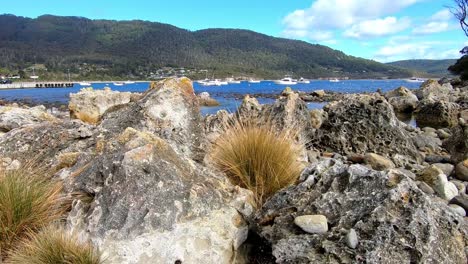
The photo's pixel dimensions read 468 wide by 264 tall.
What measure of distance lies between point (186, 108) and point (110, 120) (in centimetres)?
116

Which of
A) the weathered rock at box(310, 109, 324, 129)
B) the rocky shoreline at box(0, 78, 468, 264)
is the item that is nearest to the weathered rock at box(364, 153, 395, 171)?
the rocky shoreline at box(0, 78, 468, 264)

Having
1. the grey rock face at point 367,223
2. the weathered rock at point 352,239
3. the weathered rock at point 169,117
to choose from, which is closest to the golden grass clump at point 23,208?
the weathered rock at point 169,117

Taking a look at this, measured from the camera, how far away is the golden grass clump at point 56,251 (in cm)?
310

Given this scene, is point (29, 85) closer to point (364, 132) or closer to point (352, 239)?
point (364, 132)

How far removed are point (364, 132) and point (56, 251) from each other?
7.93m

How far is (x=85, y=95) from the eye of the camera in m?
19.6

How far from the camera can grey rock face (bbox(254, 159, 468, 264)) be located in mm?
3027

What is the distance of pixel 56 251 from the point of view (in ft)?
10.3

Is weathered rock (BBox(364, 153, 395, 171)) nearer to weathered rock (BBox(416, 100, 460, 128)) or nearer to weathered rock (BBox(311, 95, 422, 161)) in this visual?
weathered rock (BBox(311, 95, 422, 161))

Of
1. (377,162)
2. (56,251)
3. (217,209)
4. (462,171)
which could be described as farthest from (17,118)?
(462,171)

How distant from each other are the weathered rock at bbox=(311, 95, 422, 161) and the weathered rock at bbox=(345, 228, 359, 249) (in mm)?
6396

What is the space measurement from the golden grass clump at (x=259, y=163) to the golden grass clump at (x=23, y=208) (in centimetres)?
196

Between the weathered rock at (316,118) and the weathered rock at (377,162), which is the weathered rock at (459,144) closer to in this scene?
the weathered rock at (377,162)

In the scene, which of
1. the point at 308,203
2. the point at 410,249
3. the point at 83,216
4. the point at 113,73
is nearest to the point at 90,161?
the point at 83,216
